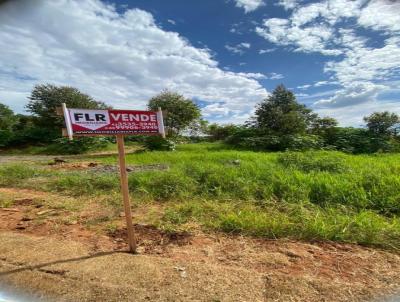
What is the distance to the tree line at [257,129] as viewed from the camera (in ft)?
39.7

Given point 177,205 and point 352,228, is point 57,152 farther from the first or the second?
point 352,228

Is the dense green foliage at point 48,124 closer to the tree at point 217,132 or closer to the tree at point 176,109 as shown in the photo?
the tree at point 176,109

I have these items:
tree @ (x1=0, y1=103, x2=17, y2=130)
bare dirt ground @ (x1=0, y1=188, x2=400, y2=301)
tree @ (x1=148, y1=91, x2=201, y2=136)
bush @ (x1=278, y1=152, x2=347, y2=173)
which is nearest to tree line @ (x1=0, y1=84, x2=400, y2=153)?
tree @ (x1=148, y1=91, x2=201, y2=136)

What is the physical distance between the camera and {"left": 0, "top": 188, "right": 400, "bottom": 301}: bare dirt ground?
184 cm

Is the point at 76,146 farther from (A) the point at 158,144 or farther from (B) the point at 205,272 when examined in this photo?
(B) the point at 205,272

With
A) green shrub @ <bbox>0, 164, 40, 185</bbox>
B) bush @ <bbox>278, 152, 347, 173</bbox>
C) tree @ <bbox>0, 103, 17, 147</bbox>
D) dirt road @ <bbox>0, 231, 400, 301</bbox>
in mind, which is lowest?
dirt road @ <bbox>0, 231, 400, 301</bbox>

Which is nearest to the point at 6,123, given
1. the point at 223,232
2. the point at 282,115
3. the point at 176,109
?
the point at 176,109

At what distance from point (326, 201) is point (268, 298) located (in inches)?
93.4

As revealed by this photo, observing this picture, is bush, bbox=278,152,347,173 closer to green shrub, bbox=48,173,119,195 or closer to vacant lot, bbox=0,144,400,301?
vacant lot, bbox=0,144,400,301

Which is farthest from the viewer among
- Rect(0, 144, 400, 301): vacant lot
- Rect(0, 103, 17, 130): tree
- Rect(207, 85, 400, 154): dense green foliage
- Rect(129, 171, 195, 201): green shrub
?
Rect(0, 103, 17, 130): tree


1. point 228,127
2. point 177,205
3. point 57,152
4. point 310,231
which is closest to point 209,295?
point 310,231

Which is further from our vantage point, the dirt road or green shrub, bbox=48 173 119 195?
green shrub, bbox=48 173 119 195

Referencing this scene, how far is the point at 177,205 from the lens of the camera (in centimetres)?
378

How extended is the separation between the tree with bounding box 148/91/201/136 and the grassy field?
8926 millimetres
